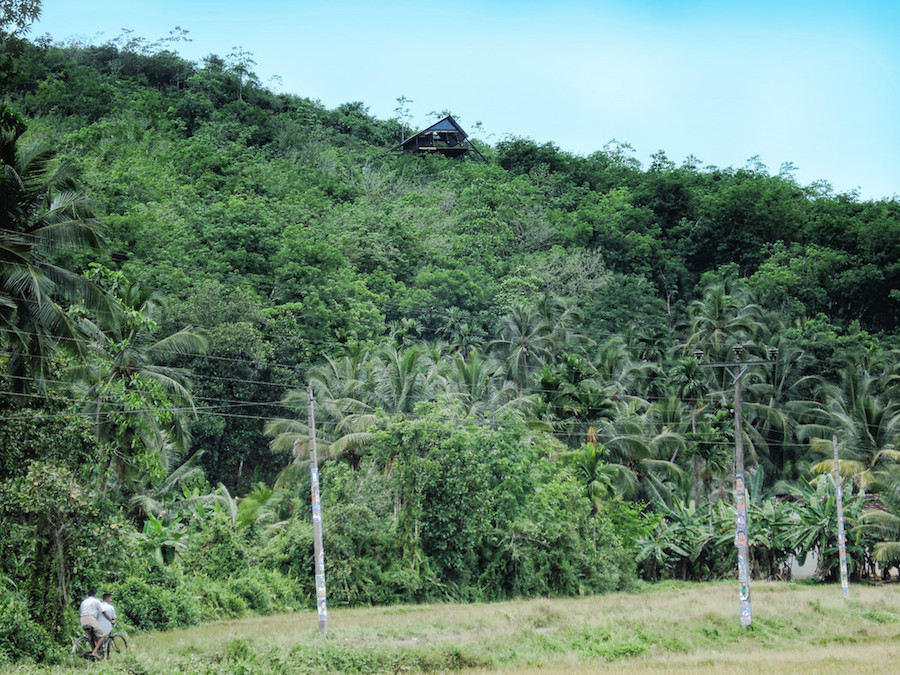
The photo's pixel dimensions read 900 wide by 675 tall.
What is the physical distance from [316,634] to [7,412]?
917cm

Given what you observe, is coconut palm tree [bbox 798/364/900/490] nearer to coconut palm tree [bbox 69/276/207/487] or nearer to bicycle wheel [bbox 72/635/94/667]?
coconut palm tree [bbox 69/276/207/487]

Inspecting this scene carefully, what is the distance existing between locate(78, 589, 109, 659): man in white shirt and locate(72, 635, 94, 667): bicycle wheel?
23cm

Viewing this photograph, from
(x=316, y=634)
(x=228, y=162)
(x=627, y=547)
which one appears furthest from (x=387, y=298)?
(x=316, y=634)

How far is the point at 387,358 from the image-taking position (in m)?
48.8

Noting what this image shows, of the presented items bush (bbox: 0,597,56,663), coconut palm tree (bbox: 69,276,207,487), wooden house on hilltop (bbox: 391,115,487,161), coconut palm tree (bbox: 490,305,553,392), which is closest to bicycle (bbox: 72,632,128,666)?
bush (bbox: 0,597,56,663)

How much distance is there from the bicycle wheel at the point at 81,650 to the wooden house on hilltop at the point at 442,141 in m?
81.8

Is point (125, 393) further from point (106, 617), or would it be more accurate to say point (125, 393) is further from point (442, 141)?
point (442, 141)

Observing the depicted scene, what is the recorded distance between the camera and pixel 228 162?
69938 millimetres

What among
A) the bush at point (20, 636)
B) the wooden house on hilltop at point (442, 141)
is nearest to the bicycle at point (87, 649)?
the bush at point (20, 636)

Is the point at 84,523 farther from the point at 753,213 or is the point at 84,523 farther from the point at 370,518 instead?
the point at 753,213

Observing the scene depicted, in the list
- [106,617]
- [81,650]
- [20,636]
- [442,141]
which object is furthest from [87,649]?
[442,141]

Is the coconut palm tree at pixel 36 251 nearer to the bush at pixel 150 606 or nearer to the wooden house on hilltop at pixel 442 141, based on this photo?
the bush at pixel 150 606

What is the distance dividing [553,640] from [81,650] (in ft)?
37.3

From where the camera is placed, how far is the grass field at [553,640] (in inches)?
807
